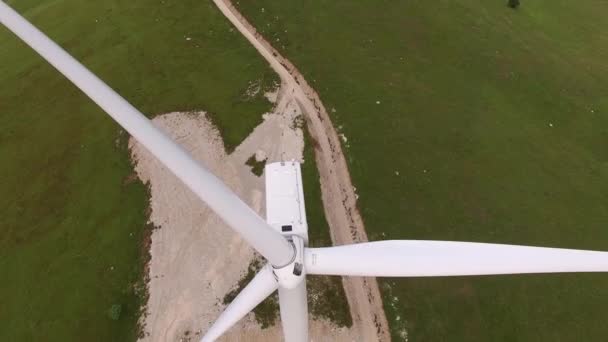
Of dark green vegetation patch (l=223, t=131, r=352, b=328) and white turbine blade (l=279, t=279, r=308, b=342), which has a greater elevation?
white turbine blade (l=279, t=279, r=308, b=342)

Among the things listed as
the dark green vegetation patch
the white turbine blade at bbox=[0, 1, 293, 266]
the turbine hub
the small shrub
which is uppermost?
the white turbine blade at bbox=[0, 1, 293, 266]

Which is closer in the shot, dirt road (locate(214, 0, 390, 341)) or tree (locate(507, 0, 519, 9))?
dirt road (locate(214, 0, 390, 341))

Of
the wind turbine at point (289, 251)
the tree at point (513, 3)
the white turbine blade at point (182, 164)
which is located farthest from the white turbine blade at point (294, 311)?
the tree at point (513, 3)

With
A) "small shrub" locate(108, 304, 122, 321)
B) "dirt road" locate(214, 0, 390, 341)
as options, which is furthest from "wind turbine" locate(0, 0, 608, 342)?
"small shrub" locate(108, 304, 122, 321)

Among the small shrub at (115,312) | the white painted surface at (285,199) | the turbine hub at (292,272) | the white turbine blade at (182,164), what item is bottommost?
the small shrub at (115,312)

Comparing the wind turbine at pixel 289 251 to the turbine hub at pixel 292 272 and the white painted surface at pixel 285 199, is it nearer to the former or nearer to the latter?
the turbine hub at pixel 292 272

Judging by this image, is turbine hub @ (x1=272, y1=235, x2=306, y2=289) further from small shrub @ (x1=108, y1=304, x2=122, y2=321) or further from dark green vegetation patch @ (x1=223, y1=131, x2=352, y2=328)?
small shrub @ (x1=108, y1=304, x2=122, y2=321)
